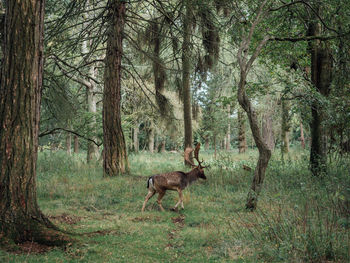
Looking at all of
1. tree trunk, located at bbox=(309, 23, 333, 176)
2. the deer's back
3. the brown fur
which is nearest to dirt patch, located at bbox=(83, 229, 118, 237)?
the brown fur

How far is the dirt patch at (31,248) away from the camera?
4.78 metres

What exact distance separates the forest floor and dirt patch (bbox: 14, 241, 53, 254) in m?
0.01

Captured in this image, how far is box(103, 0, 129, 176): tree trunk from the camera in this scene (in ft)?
40.7

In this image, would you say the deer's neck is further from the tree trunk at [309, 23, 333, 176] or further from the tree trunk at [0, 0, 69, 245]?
Result: the tree trunk at [309, 23, 333, 176]

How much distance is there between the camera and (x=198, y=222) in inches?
291

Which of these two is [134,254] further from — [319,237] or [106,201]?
[106,201]

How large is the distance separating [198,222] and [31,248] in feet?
11.6

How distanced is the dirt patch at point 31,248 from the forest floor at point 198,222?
0.5 inches

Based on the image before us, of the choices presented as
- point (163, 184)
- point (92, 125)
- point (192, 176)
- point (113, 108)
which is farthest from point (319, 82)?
point (92, 125)

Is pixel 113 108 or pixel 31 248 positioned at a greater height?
pixel 113 108

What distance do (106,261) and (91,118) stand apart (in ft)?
38.7

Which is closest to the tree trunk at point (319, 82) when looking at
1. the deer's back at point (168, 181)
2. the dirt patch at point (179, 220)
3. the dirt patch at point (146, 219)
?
the deer's back at point (168, 181)

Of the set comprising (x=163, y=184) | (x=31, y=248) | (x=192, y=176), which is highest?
(x=192, y=176)

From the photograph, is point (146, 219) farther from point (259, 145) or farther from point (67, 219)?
point (259, 145)
